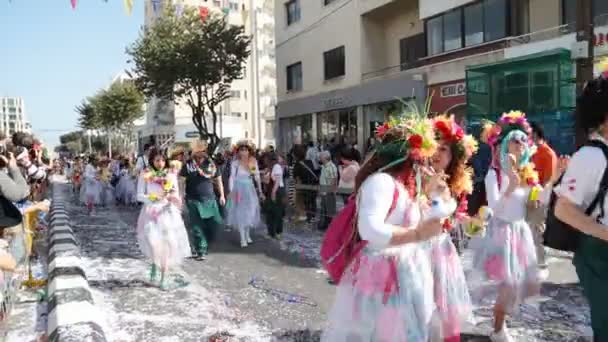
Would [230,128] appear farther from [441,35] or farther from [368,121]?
[441,35]

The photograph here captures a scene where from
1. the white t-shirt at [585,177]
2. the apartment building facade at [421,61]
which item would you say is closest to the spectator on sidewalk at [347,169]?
the apartment building facade at [421,61]

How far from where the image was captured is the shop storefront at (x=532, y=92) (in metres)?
11.4

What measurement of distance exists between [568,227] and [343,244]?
1227 millimetres

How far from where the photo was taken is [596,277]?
280 cm

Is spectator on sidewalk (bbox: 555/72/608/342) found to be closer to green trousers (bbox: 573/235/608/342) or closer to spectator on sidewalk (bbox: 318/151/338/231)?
green trousers (bbox: 573/235/608/342)

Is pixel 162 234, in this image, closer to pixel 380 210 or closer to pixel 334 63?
pixel 380 210

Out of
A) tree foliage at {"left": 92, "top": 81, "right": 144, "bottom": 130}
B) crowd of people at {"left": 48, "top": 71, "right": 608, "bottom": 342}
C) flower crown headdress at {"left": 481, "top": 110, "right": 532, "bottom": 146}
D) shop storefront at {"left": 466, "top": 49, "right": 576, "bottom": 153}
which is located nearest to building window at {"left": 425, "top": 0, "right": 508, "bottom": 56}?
shop storefront at {"left": 466, "top": 49, "right": 576, "bottom": 153}

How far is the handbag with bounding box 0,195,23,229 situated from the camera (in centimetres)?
404

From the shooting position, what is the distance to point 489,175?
4.55m

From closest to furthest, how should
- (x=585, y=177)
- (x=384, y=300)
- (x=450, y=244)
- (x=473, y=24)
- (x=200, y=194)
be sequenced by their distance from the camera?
(x=585, y=177), (x=384, y=300), (x=450, y=244), (x=200, y=194), (x=473, y=24)

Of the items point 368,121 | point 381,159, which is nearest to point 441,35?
point 368,121

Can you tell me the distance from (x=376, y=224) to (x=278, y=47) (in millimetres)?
29372

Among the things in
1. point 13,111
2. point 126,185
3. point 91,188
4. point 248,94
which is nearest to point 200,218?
point 91,188

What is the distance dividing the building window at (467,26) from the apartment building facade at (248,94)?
3909 cm
